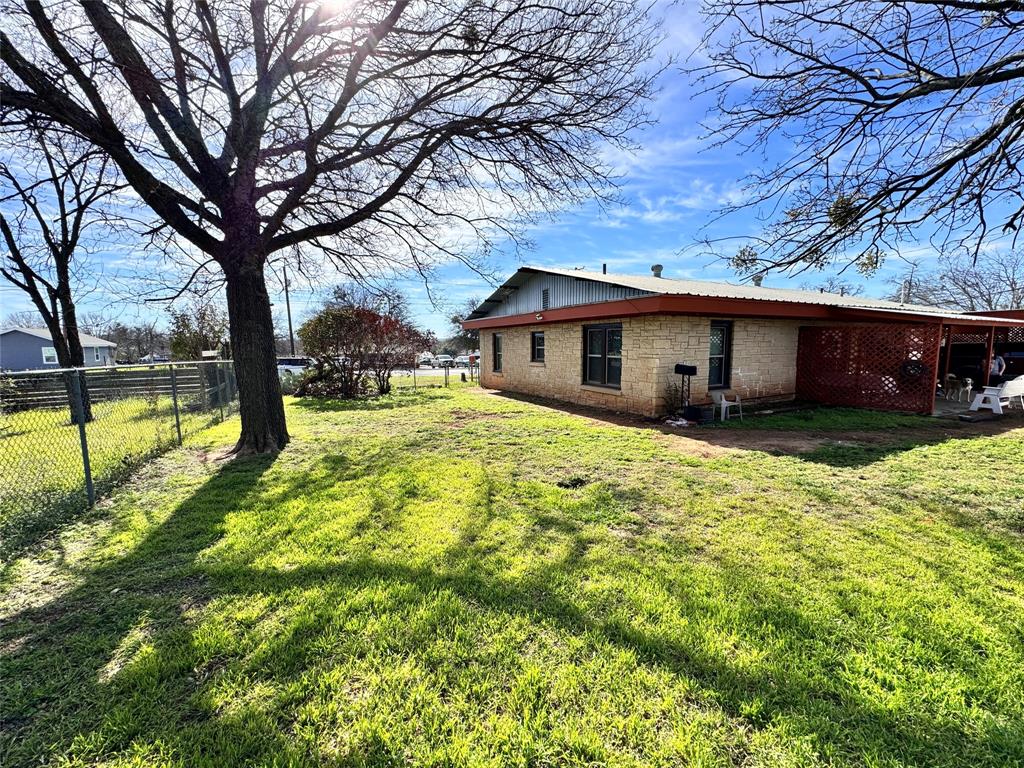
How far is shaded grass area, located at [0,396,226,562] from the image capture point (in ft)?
12.3

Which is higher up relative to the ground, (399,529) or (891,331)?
(891,331)

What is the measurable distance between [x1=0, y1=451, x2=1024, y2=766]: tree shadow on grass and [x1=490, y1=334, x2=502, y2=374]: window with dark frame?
13.4 meters

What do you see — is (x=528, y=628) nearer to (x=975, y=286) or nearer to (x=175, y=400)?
(x=175, y=400)

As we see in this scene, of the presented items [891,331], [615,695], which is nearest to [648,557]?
[615,695]

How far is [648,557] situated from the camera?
3213mm

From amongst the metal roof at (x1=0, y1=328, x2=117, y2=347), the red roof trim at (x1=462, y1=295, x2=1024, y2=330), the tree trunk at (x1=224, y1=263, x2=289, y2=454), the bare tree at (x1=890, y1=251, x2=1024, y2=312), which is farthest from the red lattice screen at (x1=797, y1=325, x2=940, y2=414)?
the metal roof at (x1=0, y1=328, x2=117, y2=347)

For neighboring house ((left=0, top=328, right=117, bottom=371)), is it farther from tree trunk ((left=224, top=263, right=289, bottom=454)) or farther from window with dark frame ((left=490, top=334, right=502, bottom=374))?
tree trunk ((left=224, top=263, right=289, bottom=454))

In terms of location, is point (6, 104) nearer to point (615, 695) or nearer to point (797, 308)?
point (615, 695)

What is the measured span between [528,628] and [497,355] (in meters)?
14.8

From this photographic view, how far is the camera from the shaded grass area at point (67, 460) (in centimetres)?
376

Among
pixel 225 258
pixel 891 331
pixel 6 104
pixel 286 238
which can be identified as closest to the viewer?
pixel 6 104

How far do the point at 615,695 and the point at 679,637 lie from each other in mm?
564

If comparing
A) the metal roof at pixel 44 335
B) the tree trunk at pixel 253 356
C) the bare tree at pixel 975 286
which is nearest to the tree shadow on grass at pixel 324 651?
the tree trunk at pixel 253 356

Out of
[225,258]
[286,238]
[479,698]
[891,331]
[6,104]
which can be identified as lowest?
[479,698]
